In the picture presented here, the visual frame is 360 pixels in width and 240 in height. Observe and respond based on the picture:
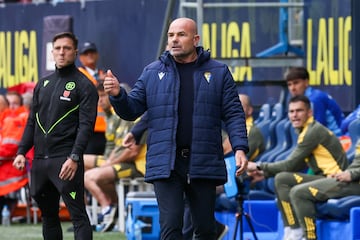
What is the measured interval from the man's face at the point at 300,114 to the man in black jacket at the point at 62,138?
241 centimetres

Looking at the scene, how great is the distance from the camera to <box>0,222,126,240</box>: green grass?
1446cm

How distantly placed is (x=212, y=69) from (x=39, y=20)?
10.4m

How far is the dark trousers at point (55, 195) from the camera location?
10375 mm

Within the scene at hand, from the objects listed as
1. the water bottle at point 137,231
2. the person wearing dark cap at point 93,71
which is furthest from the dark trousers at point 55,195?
the person wearing dark cap at point 93,71

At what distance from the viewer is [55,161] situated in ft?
34.2

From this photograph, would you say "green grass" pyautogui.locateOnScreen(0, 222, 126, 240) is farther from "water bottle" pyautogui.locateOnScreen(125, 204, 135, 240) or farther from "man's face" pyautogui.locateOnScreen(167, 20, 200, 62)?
"man's face" pyautogui.locateOnScreen(167, 20, 200, 62)

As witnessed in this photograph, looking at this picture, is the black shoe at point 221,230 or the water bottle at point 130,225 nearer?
the black shoe at point 221,230

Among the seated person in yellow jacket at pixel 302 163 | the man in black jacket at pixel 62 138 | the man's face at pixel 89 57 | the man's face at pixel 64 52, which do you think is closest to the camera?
the man in black jacket at pixel 62 138

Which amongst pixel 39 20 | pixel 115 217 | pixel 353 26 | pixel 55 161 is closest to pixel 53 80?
pixel 55 161

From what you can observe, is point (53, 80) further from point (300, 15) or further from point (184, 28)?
point (300, 15)

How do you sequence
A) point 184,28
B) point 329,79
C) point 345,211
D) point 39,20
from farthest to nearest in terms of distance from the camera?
point 39,20, point 329,79, point 345,211, point 184,28

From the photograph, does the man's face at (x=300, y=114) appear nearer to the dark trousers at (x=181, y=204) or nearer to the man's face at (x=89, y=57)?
the dark trousers at (x=181, y=204)

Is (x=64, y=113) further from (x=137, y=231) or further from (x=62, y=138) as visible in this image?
(x=137, y=231)

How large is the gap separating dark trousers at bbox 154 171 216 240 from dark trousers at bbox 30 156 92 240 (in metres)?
1.57
